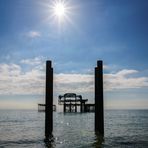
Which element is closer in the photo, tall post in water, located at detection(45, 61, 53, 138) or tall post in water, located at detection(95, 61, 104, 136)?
tall post in water, located at detection(45, 61, 53, 138)

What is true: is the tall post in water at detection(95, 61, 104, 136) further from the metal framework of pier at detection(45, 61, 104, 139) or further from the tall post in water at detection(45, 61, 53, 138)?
the tall post in water at detection(45, 61, 53, 138)

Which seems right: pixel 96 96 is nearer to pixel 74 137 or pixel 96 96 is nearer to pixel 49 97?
pixel 49 97

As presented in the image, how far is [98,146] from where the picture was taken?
61.8 ft

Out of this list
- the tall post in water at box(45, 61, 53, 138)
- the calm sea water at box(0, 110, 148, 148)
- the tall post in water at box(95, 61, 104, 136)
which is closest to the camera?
the tall post in water at box(45, 61, 53, 138)

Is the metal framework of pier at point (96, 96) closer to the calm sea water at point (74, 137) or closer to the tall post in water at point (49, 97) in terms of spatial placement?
the tall post in water at point (49, 97)

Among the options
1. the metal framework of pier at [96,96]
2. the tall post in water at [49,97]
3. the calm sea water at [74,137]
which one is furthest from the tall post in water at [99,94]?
the tall post in water at [49,97]

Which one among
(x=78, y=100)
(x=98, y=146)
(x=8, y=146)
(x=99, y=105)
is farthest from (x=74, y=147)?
(x=78, y=100)

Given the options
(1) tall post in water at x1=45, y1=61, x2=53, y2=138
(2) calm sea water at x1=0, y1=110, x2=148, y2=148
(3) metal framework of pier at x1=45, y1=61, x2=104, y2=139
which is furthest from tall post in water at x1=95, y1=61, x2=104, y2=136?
(1) tall post in water at x1=45, y1=61, x2=53, y2=138

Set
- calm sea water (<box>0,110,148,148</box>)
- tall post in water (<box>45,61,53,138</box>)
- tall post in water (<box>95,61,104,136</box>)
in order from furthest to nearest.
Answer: calm sea water (<box>0,110,148,148</box>), tall post in water (<box>95,61,104,136</box>), tall post in water (<box>45,61,53,138</box>)

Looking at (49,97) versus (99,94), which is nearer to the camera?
(49,97)

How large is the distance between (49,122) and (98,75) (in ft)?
14.5

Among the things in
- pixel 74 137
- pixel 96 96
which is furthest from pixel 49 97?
pixel 74 137

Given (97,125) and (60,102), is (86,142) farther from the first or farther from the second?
(60,102)

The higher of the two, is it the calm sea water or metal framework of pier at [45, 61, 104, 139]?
metal framework of pier at [45, 61, 104, 139]
